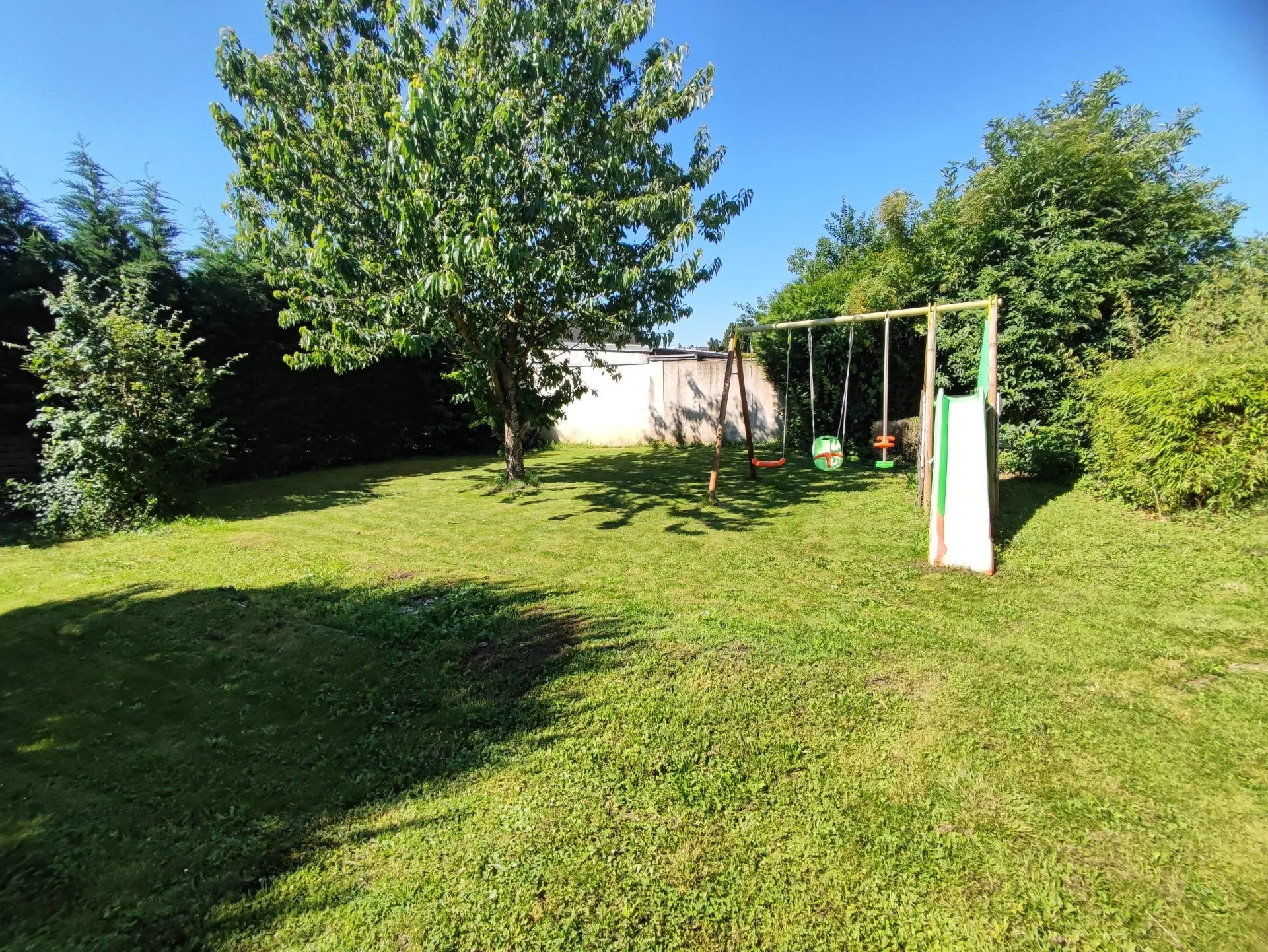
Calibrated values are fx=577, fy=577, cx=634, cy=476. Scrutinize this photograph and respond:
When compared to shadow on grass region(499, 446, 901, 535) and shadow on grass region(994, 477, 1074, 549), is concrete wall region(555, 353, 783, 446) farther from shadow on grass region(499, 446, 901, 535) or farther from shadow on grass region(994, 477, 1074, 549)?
shadow on grass region(994, 477, 1074, 549)

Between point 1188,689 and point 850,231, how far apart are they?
1051 inches

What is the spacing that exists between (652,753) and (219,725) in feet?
6.89

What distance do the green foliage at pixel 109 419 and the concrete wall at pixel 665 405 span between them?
26.8ft

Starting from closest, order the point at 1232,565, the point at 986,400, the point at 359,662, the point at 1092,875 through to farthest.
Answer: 1. the point at 1092,875
2. the point at 359,662
3. the point at 1232,565
4. the point at 986,400

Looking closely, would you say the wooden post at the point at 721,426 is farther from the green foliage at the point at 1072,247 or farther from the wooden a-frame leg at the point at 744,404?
the green foliage at the point at 1072,247

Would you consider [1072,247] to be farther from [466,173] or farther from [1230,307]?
[466,173]

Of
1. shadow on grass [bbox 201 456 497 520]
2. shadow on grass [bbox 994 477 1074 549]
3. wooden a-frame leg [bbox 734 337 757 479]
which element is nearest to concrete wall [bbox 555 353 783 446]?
shadow on grass [bbox 201 456 497 520]

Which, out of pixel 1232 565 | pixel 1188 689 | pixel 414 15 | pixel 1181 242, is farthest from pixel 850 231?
pixel 1188 689

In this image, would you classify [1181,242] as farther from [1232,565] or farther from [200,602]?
[200,602]

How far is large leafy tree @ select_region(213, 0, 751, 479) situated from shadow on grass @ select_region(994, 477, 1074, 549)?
14.6 ft

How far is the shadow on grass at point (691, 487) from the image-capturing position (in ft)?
22.5

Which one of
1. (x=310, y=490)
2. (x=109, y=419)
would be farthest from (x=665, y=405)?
(x=109, y=419)

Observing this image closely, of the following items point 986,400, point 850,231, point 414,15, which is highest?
point 850,231

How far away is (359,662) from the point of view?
11.1 ft
